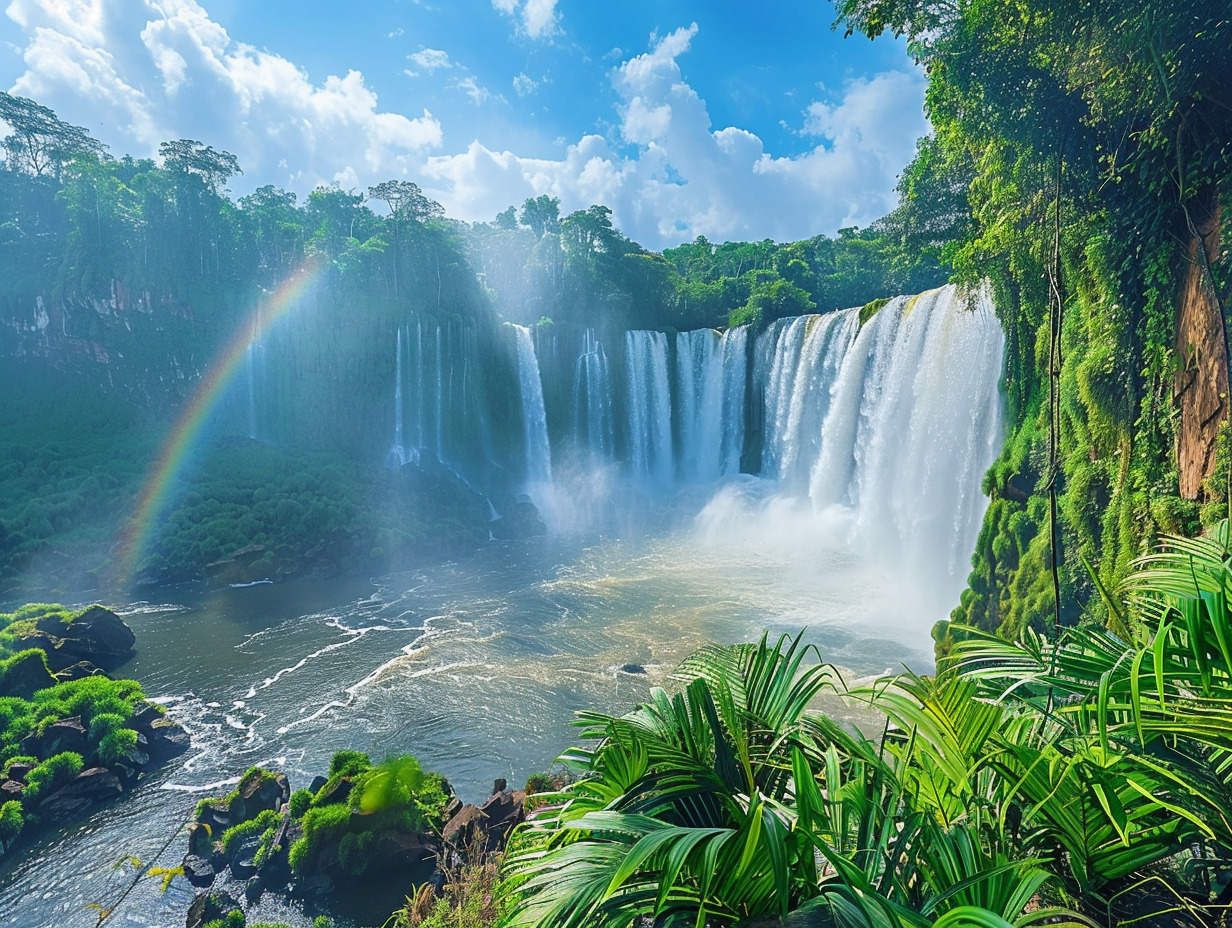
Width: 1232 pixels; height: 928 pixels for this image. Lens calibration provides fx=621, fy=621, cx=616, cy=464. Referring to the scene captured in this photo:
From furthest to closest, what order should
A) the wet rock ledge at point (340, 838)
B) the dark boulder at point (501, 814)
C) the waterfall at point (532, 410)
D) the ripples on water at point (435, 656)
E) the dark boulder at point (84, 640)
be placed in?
1. the waterfall at point (532, 410)
2. the dark boulder at point (84, 640)
3. the ripples on water at point (435, 656)
4. the wet rock ledge at point (340, 838)
5. the dark boulder at point (501, 814)

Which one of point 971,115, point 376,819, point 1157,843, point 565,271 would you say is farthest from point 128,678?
point 565,271

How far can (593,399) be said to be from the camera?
30984 mm

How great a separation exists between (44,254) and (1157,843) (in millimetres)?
38352

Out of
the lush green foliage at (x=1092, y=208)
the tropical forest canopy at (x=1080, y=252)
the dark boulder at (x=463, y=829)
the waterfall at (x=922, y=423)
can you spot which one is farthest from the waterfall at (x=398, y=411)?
the lush green foliage at (x=1092, y=208)

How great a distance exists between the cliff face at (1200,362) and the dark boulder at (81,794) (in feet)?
43.3

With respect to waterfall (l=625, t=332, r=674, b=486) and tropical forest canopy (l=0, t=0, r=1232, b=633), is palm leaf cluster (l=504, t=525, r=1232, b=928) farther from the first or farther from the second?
waterfall (l=625, t=332, r=674, b=486)

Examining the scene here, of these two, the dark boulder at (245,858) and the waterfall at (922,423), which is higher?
the waterfall at (922,423)

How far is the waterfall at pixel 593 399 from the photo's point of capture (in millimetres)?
30859

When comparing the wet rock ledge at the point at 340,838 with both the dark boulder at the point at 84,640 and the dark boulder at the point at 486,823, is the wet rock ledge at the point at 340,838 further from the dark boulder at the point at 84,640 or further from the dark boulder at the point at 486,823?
the dark boulder at the point at 84,640

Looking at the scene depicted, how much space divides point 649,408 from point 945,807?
28.5 metres

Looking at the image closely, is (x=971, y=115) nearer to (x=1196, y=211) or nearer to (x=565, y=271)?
(x=1196, y=211)

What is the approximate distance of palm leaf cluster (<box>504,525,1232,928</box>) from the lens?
1589mm

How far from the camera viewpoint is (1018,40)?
6.04 meters

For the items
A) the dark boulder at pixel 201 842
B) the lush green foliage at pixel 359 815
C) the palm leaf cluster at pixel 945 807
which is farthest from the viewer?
the dark boulder at pixel 201 842
